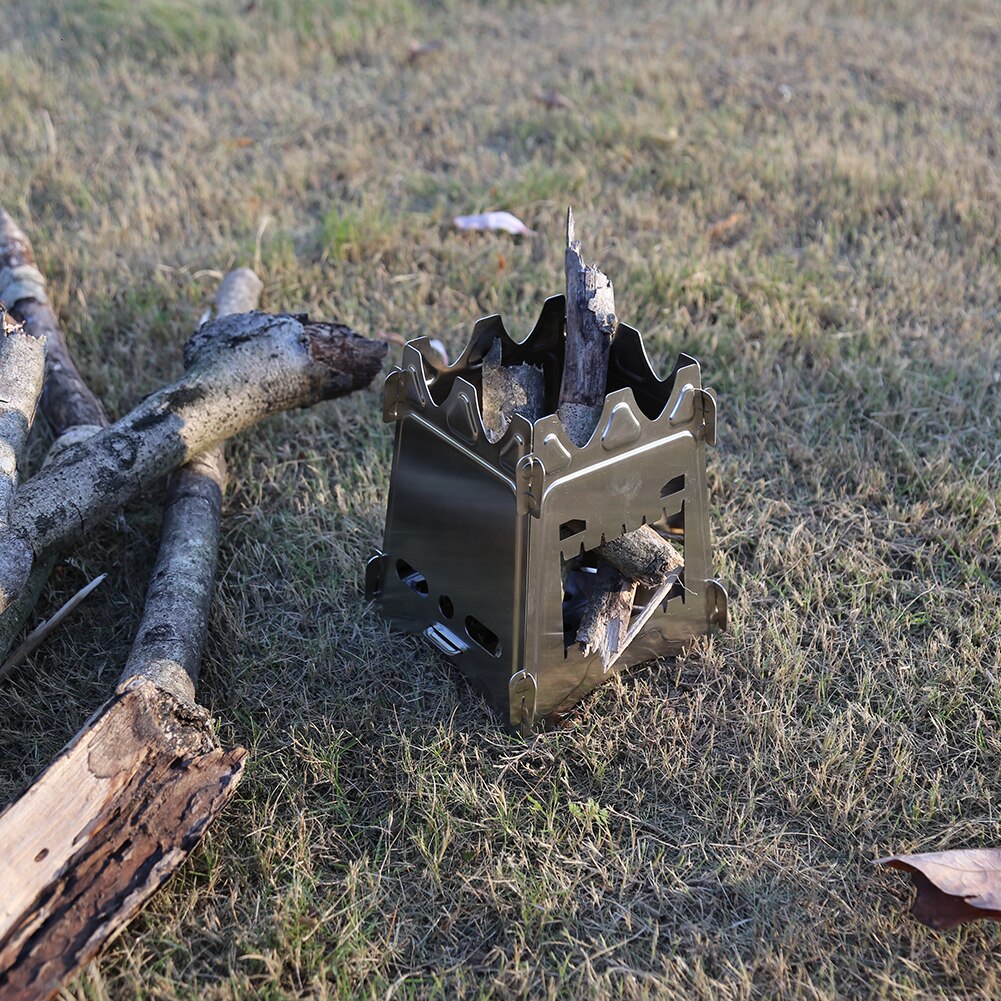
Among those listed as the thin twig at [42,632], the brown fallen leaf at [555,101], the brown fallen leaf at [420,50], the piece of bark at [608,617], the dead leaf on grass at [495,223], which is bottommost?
the brown fallen leaf at [555,101]

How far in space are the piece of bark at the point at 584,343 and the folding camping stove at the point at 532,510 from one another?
0.27 feet

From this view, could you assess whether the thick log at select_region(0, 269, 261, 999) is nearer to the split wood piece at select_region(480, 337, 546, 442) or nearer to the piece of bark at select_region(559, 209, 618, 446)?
the split wood piece at select_region(480, 337, 546, 442)

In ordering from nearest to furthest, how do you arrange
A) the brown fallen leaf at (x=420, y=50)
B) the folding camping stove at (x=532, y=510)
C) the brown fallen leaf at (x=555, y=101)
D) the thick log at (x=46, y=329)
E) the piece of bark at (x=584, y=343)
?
the folding camping stove at (x=532, y=510) < the piece of bark at (x=584, y=343) < the thick log at (x=46, y=329) < the brown fallen leaf at (x=555, y=101) < the brown fallen leaf at (x=420, y=50)

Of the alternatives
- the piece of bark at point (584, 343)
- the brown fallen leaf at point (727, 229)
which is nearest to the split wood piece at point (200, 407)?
the piece of bark at point (584, 343)

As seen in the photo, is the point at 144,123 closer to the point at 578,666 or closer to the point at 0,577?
the point at 0,577

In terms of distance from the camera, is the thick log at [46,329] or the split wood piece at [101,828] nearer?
the split wood piece at [101,828]

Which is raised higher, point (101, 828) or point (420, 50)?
point (101, 828)

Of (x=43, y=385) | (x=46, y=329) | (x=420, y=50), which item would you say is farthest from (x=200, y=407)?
(x=420, y=50)

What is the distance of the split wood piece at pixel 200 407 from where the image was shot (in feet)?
8.14

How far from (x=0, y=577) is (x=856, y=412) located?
264 cm

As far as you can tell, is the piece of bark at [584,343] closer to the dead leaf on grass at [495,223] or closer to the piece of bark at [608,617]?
the piece of bark at [608,617]

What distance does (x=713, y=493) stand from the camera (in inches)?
124

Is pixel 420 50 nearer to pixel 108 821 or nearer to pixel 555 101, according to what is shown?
pixel 555 101

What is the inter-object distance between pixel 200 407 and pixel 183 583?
0.55 meters
